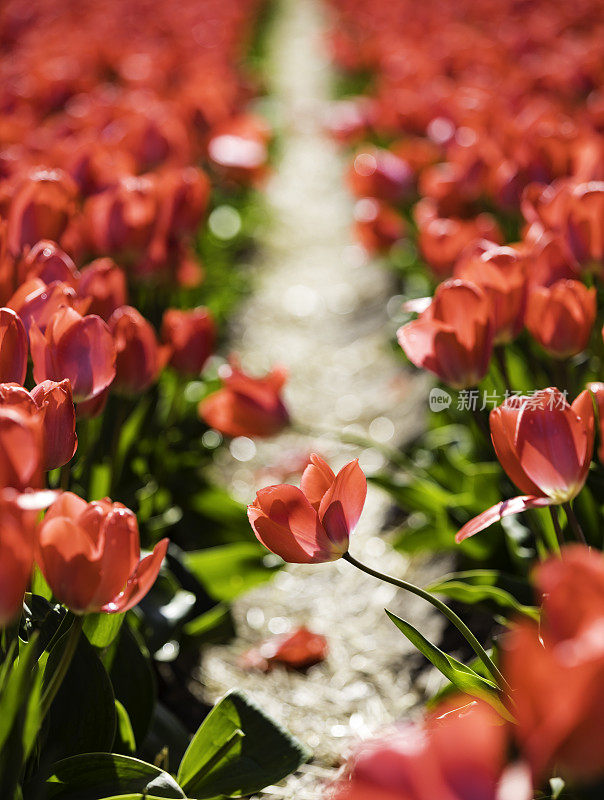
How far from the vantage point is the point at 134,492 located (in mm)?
1566

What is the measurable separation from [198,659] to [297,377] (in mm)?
1715

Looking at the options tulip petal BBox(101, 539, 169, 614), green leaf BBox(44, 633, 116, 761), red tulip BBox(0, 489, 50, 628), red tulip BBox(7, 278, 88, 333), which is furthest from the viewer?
red tulip BBox(7, 278, 88, 333)

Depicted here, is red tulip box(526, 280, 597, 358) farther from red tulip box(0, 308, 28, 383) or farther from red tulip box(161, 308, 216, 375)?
red tulip box(0, 308, 28, 383)

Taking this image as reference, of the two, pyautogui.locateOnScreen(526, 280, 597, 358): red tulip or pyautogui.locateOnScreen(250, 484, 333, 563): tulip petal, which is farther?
pyautogui.locateOnScreen(526, 280, 597, 358): red tulip

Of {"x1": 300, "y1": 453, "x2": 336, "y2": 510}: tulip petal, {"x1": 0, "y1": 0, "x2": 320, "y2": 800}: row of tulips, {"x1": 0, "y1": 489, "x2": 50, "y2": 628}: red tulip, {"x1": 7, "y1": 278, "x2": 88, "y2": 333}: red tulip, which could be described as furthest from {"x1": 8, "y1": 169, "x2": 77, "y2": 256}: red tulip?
{"x1": 0, "y1": 489, "x2": 50, "y2": 628}: red tulip

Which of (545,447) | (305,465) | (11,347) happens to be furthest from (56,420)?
(305,465)

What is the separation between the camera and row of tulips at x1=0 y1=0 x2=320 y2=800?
81 centimetres

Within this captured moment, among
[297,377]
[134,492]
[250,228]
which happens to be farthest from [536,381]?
[250,228]

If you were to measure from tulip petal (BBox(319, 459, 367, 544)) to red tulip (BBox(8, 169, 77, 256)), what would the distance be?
0.89m

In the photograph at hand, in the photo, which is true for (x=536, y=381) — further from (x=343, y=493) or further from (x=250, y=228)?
(x=250, y=228)

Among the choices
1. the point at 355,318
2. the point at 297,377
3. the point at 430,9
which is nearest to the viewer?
the point at 297,377

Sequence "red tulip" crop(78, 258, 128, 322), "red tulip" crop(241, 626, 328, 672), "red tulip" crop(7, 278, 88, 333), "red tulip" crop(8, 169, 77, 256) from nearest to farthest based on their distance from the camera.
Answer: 1. "red tulip" crop(7, 278, 88, 333)
2. "red tulip" crop(78, 258, 128, 322)
3. "red tulip" crop(8, 169, 77, 256)
4. "red tulip" crop(241, 626, 328, 672)

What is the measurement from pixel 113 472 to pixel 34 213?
474 mm

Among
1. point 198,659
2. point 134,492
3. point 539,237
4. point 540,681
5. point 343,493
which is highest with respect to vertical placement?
point 540,681
